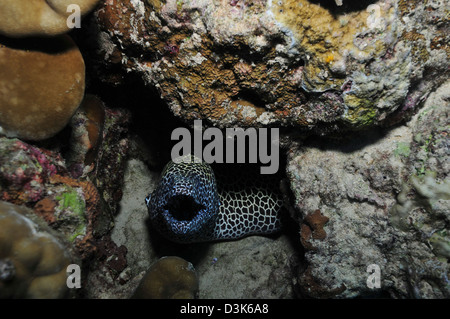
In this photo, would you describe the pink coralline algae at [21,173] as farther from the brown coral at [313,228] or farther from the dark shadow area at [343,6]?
the dark shadow area at [343,6]

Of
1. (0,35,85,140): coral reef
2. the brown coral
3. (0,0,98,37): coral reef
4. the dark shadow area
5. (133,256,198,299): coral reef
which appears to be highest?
the dark shadow area

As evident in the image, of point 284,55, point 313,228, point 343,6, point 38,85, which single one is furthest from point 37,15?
point 313,228

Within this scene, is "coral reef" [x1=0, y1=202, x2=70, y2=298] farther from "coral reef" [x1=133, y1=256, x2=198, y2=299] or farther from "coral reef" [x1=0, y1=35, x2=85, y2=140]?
"coral reef" [x1=133, y1=256, x2=198, y2=299]

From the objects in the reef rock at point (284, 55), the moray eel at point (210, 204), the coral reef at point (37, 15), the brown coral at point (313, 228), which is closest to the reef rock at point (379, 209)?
the brown coral at point (313, 228)

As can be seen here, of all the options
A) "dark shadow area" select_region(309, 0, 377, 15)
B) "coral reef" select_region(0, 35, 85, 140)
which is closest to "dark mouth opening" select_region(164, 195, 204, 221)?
"coral reef" select_region(0, 35, 85, 140)

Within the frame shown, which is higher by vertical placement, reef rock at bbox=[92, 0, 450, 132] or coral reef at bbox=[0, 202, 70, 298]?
reef rock at bbox=[92, 0, 450, 132]

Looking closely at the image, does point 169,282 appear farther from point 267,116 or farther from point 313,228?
point 267,116
